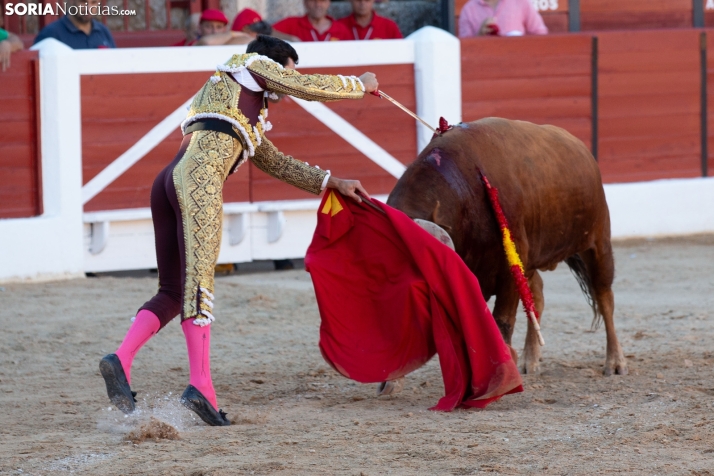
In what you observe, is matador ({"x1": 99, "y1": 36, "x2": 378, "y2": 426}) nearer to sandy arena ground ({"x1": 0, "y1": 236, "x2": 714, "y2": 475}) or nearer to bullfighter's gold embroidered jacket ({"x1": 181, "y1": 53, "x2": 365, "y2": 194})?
bullfighter's gold embroidered jacket ({"x1": 181, "y1": 53, "x2": 365, "y2": 194})

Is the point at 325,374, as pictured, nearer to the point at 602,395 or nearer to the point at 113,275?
the point at 602,395

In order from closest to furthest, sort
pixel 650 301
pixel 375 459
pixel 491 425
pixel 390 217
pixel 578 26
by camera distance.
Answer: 1. pixel 375 459
2. pixel 491 425
3. pixel 390 217
4. pixel 650 301
5. pixel 578 26

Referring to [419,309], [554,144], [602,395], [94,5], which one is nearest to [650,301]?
[554,144]

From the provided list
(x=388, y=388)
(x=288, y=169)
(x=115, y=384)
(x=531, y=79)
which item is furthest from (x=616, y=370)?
(x=531, y=79)

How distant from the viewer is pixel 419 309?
3947 millimetres

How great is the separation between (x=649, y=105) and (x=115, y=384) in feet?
20.7

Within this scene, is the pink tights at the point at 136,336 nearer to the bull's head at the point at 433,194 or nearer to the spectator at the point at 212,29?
the bull's head at the point at 433,194

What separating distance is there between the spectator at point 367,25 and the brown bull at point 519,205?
350 centimetres

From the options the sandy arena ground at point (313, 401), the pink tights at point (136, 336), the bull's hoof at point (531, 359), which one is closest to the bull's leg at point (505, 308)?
the sandy arena ground at point (313, 401)

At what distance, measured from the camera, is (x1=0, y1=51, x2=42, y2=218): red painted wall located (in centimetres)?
700

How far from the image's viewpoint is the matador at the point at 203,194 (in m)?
3.56

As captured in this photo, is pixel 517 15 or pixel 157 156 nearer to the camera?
pixel 157 156

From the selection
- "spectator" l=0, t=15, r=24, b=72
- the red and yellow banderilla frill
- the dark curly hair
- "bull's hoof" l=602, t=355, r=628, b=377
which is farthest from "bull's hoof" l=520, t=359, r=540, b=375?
"spectator" l=0, t=15, r=24, b=72

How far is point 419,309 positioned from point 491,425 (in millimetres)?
568
